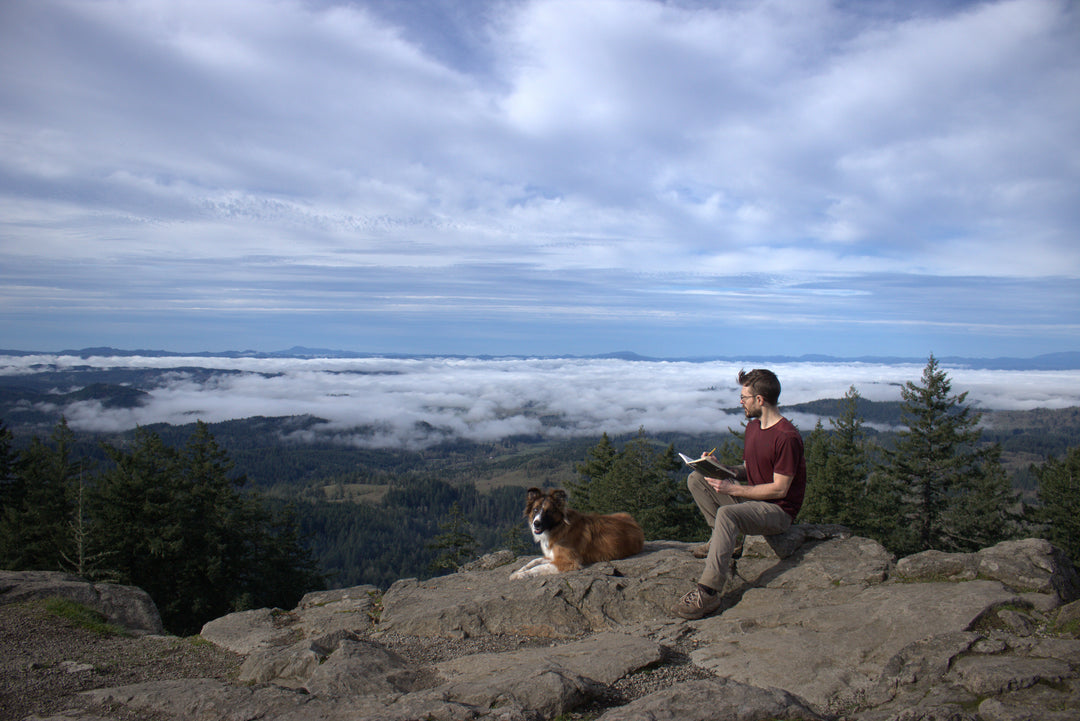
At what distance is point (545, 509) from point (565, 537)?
25.1 inches

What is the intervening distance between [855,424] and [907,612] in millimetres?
38441

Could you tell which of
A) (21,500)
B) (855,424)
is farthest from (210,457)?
(855,424)

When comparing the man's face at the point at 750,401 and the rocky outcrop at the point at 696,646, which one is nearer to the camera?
the rocky outcrop at the point at 696,646

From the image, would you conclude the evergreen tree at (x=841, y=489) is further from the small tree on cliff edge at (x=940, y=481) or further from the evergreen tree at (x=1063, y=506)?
the evergreen tree at (x=1063, y=506)

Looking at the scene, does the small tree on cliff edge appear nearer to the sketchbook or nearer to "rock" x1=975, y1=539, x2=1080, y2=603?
"rock" x1=975, y1=539, x2=1080, y2=603

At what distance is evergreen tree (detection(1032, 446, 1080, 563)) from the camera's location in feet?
103

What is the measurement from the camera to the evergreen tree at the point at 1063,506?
31453mm

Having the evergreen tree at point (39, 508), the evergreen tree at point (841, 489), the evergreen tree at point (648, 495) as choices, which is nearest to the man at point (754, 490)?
the evergreen tree at point (648, 495)

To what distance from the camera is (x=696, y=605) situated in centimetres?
735

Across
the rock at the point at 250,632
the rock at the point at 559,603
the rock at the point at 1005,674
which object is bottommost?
the rock at the point at 250,632

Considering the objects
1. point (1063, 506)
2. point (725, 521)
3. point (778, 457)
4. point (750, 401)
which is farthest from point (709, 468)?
point (1063, 506)

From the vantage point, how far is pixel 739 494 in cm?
791

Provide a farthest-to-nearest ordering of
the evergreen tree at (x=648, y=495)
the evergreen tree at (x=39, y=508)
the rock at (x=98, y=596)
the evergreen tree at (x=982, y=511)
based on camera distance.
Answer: the evergreen tree at (x=648, y=495), the evergreen tree at (x=982, y=511), the evergreen tree at (x=39, y=508), the rock at (x=98, y=596)

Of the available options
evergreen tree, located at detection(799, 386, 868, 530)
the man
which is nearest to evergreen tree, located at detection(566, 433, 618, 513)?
evergreen tree, located at detection(799, 386, 868, 530)
